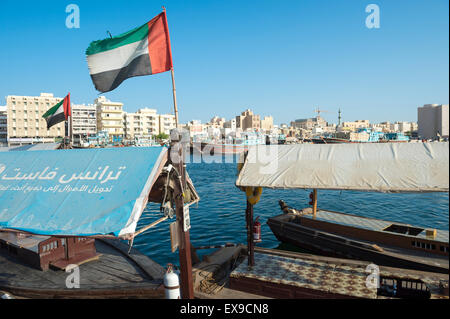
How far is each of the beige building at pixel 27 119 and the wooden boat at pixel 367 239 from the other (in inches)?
4520

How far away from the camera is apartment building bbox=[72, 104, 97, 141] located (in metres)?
118

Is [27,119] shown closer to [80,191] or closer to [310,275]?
[80,191]

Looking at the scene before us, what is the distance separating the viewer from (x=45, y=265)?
9898mm

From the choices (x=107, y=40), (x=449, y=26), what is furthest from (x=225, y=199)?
(x=449, y=26)

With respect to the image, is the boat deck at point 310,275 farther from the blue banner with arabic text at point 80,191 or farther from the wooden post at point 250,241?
the blue banner with arabic text at point 80,191

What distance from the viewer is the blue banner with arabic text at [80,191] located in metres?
6.51

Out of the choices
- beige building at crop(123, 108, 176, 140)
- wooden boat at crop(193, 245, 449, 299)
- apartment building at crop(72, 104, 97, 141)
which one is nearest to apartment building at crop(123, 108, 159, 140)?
beige building at crop(123, 108, 176, 140)

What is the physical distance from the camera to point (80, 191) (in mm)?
7473

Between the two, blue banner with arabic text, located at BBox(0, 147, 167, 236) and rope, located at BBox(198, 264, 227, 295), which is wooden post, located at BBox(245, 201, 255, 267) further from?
blue banner with arabic text, located at BBox(0, 147, 167, 236)

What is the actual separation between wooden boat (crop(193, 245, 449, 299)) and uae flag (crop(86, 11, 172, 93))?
20.2 ft

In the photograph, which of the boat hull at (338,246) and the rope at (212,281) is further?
the boat hull at (338,246)

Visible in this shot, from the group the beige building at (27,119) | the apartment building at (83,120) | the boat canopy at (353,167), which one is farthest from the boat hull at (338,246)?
the apartment building at (83,120)

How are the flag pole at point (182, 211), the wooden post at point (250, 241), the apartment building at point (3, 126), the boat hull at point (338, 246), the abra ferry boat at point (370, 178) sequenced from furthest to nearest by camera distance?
the apartment building at point (3, 126), the boat hull at point (338, 246), the wooden post at point (250, 241), the flag pole at point (182, 211), the abra ferry boat at point (370, 178)

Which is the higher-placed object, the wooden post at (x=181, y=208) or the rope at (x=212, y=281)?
the wooden post at (x=181, y=208)
